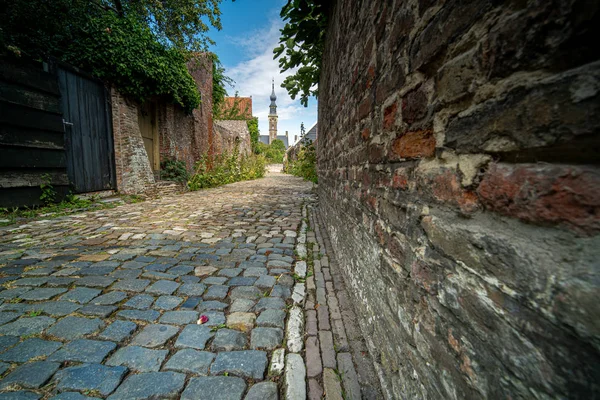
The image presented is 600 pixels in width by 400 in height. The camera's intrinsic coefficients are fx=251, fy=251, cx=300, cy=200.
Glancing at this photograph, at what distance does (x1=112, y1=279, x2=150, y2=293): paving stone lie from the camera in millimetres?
2107

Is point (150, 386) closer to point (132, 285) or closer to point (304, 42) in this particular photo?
point (132, 285)

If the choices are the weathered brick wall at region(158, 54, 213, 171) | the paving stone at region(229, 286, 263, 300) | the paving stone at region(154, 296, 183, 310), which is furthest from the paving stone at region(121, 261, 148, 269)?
the weathered brick wall at region(158, 54, 213, 171)

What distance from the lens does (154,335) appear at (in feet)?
5.24

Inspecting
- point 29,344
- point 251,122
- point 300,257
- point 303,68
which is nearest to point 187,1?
point 303,68


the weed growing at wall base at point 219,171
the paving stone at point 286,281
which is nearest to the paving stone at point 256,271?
the paving stone at point 286,281

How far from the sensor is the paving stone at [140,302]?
1.88 metres

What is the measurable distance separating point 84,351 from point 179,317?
20.2 inches

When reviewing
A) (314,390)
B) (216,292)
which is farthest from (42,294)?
(314,390)

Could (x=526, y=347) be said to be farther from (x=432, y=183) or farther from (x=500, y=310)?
(x=432, y=183)

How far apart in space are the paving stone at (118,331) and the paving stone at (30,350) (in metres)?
0.22

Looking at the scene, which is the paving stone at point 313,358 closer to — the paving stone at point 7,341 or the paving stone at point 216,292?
the paving stone at point 216,292

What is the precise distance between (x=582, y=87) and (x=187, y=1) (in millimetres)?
10131

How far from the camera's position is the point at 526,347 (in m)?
0.49

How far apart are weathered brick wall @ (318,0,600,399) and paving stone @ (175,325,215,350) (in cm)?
108
